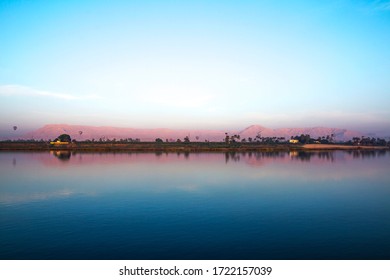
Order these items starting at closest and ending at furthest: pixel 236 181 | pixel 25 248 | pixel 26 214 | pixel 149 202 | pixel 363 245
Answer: pixel 25 248 → pixel 363 245 → pixel 26 214 → pixel 149 202 → pixel 236 181

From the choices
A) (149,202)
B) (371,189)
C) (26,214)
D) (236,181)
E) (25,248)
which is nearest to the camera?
(25,248)

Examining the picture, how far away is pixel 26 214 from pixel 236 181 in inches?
1311

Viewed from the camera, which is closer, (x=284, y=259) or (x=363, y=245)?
(x=284, y=259)

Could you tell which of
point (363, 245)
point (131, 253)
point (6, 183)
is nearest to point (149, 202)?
point (131, 253)

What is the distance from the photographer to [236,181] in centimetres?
5325

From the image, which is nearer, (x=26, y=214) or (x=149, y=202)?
(x=26, y=214)

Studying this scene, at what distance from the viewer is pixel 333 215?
30.0m

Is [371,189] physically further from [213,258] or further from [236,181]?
[213,258]
